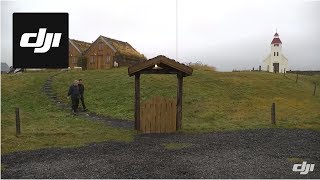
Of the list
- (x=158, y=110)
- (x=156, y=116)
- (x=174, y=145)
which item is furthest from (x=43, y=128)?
(x=174, y=145)

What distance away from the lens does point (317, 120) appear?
70.1 feet

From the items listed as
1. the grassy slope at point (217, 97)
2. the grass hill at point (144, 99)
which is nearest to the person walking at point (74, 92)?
the grass hill at point (144, 99)

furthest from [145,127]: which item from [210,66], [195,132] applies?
[210,66]

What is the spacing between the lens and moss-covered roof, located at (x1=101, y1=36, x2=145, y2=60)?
170 feet

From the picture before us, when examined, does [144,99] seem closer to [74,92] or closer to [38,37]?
[74,92]

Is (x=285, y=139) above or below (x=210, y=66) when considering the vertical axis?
below

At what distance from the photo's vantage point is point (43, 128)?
59.3ft

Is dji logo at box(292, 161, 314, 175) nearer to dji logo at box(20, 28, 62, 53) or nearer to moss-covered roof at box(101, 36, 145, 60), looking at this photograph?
dji logo at box(20, 28, 62, 53)

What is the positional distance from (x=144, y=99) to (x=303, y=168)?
19944mm

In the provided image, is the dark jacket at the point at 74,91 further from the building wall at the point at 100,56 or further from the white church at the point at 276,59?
the white church at the point at 276,59

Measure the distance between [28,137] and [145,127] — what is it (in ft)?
17.3

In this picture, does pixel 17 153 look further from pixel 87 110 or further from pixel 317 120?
pixel 317 120

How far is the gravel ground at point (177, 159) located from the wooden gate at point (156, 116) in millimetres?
1443

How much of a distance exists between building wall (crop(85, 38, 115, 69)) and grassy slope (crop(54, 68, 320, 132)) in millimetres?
9083
